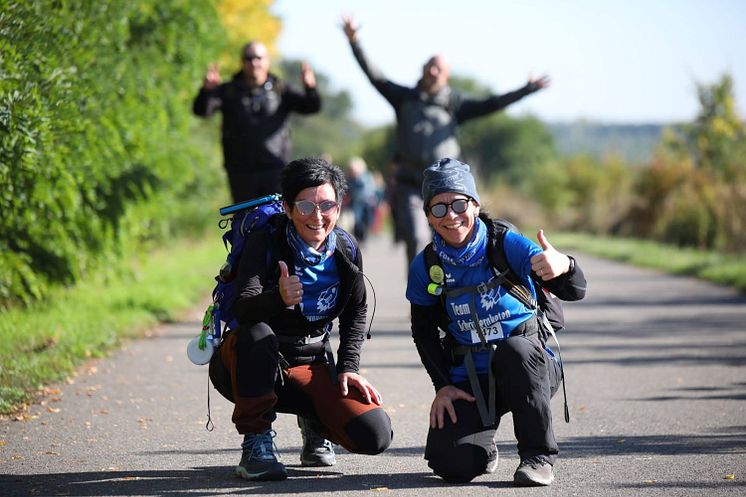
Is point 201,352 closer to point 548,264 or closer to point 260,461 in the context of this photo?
point 260,461

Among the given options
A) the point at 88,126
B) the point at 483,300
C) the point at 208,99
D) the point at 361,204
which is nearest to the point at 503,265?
the point at 483,300

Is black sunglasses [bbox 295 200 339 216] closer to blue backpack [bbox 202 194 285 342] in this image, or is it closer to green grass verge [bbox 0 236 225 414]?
blue backpack [bbox 202 194 285 342]

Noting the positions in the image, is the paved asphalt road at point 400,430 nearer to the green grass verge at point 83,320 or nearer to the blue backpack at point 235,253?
the green grass verge at point 83,320

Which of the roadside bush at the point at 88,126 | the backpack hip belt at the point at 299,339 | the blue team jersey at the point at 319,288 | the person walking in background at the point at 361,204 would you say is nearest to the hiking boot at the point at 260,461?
the backpack hip belt at the point at 299,339

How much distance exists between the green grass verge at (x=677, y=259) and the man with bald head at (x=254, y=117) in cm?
738

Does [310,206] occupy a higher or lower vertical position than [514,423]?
higher

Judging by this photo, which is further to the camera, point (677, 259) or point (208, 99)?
point (677, 259)

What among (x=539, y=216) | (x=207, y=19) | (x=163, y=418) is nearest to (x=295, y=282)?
(x=163, y=418)

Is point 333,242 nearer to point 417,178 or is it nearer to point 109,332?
point 109,332

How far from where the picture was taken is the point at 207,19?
47.1 feet

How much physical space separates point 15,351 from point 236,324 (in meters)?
3.51

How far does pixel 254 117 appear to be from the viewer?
10656 mm

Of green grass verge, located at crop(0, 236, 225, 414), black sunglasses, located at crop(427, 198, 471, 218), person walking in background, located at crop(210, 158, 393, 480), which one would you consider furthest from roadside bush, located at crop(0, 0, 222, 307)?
black sunglasses, located at crop(427, 198, 471, 218)

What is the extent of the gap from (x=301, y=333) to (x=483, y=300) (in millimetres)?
852
